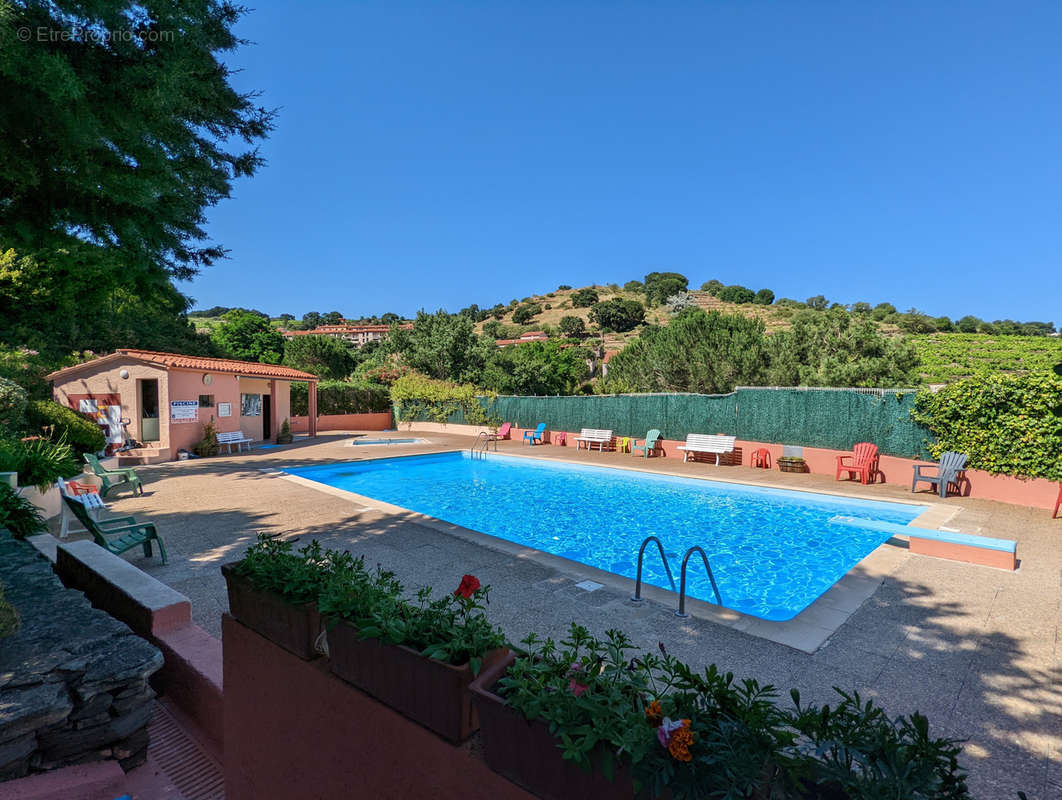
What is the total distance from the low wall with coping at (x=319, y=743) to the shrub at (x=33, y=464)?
6920mm

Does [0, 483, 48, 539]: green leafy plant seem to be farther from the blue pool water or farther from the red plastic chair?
the red plastic chair

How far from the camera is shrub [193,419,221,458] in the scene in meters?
14.7

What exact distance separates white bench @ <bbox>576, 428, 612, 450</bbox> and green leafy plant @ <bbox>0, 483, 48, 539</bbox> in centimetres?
1309

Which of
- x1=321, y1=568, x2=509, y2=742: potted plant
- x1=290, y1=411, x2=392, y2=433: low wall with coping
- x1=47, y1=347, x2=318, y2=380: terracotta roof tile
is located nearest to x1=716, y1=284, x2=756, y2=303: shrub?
x1=290, y1=411, x2=392, y2=433: low wall with coping

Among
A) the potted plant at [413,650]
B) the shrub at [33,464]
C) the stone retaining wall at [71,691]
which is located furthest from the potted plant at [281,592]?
the shrub at [33,464]

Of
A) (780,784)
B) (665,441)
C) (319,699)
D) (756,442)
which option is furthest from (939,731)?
(665,441)

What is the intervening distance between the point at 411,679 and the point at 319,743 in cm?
81

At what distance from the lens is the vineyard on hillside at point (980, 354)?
18.8 m

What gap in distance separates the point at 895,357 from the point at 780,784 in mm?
→ 18339

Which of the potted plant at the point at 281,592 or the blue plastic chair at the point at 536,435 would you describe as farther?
the blue plastic chair at the point at 536,435

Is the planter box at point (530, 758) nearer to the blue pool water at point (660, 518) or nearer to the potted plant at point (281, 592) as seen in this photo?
the potted plant at point (281, 592)

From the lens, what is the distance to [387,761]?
1.76 m

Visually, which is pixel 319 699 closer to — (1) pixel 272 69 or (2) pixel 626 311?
(1) pixel 272 69

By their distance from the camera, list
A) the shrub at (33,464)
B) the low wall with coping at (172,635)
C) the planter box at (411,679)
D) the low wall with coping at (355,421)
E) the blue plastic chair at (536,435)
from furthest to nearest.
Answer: the low wall with coping at (355,421) → the blue plastic chair at (536,435) → the shrub at (33,464) → the low wall with coping at (172,635) → the planter box at (411,679)
